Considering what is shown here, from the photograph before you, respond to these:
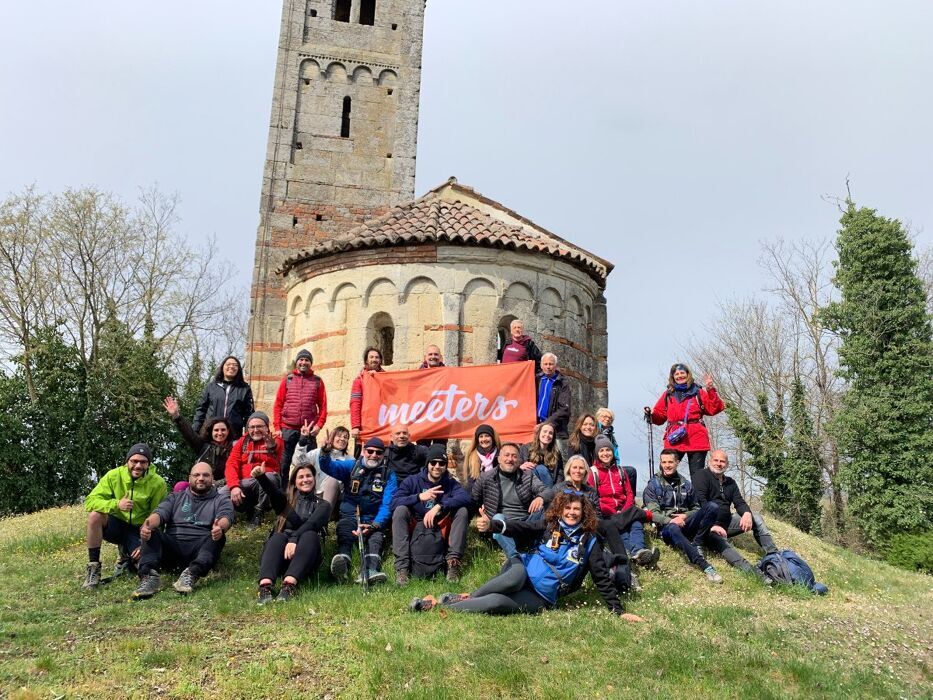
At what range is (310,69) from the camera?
1631 cm

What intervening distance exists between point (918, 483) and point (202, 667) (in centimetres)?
1664

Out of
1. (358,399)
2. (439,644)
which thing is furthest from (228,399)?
(439,644)

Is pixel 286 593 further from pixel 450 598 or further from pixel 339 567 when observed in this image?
pixel 450 598

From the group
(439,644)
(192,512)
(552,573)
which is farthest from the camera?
(192,512)

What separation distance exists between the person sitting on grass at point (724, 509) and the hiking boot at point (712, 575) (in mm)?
473

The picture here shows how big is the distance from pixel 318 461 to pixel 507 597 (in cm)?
291

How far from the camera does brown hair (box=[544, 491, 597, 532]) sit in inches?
252

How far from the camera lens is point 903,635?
639cm

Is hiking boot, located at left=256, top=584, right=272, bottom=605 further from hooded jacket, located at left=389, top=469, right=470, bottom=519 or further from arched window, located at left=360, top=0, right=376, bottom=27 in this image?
arched window, located at left=360, top=0, right=376, bottom=27

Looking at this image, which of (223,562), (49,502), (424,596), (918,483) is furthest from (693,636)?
(49,502)

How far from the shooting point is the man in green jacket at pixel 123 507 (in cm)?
700

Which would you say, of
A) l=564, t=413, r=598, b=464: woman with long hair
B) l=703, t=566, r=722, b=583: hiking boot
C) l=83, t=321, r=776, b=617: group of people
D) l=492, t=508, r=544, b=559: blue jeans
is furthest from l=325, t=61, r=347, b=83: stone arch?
l=703, t=566, r=722, b=583: hiking boot

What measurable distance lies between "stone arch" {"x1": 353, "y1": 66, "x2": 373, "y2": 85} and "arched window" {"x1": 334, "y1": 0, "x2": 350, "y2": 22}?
167 cm

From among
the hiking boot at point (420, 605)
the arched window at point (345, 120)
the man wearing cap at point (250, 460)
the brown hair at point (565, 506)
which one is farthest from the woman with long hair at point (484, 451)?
the arched window at point (345, 120)
